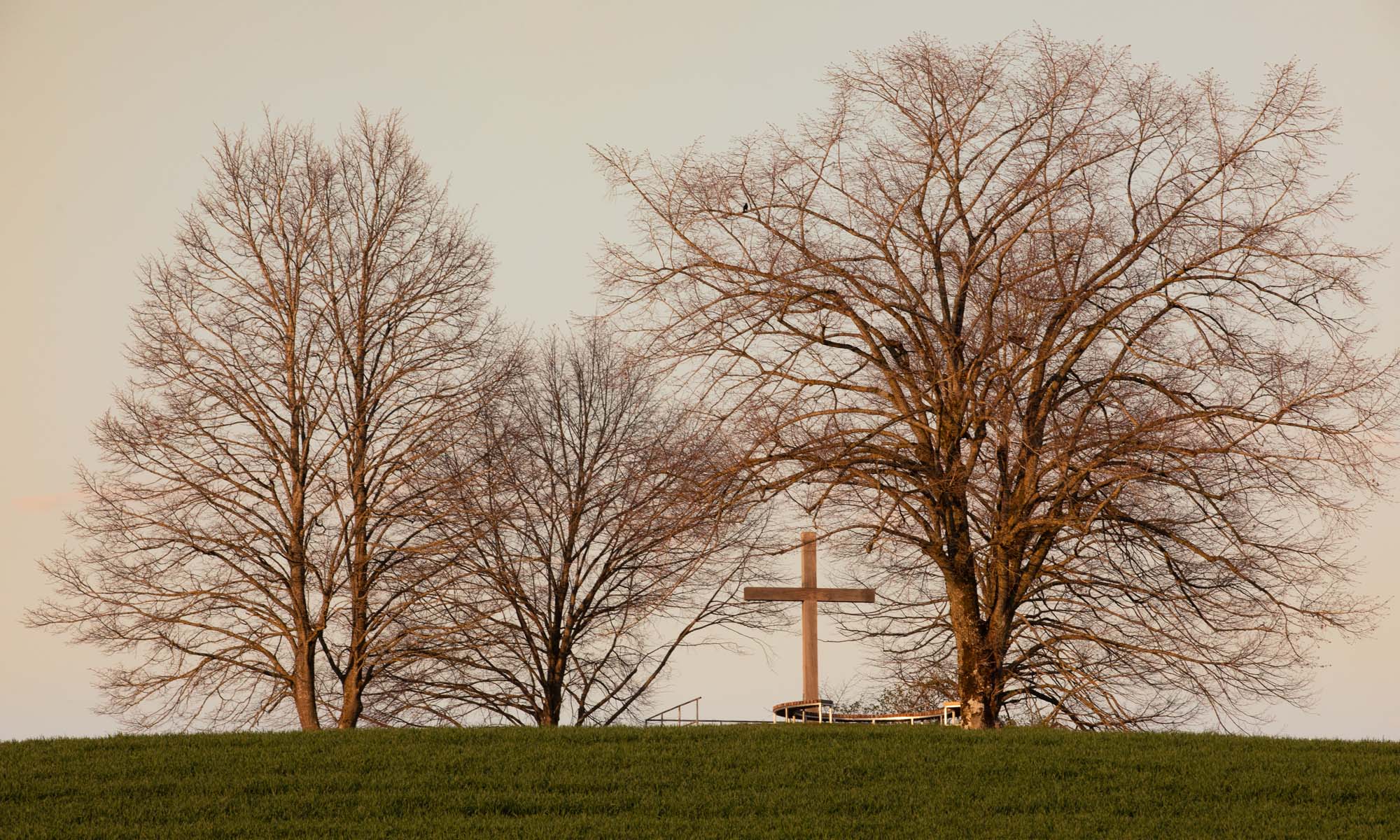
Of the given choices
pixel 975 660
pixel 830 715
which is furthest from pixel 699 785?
pixel 830 715

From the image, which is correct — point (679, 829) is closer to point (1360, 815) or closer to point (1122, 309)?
point (1360, 815)

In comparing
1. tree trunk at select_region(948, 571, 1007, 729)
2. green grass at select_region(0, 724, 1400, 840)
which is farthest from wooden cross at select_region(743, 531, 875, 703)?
green grass at select_region(0, 724, 1400, 840)

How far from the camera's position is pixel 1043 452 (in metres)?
A: 16.6

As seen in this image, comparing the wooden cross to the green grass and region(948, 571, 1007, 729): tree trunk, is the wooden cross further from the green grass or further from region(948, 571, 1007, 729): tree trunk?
the green grass

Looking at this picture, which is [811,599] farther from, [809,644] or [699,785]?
[699,785]

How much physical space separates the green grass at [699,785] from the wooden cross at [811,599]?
7.73 m

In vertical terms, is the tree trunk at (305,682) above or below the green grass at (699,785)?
above

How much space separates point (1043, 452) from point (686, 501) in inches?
172

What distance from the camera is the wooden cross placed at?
22203 mm

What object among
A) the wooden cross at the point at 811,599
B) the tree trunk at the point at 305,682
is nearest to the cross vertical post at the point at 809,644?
the wooden cross at the point at 811,599

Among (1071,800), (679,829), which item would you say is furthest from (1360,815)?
(679,829)

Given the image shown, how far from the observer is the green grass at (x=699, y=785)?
11.0m

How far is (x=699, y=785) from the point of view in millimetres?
12195

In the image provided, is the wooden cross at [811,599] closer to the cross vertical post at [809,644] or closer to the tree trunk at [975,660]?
the cross vertical post at [809,644]
